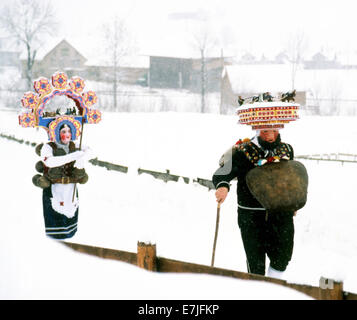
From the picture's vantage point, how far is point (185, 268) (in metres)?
2.07

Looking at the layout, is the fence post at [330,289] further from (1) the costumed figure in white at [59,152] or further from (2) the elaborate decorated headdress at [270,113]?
(1) the costumed figure in white at [59,152]

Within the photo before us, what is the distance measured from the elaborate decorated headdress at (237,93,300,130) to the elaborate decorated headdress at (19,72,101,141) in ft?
5.43

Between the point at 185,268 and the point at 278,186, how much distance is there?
3.78 ft

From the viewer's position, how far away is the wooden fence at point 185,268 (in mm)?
1801

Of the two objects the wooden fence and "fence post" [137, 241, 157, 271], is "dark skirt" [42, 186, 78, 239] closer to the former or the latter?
the wooden fence

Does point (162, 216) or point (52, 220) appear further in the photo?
point (162, 216)

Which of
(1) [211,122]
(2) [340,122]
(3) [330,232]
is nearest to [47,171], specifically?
(3) [330,232]

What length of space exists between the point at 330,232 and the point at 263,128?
3047mm

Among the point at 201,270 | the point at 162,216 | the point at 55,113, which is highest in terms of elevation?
the point at 55,113

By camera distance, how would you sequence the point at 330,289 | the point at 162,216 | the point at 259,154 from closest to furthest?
the point at 330,289
the point at 259,154
the point at 162,216

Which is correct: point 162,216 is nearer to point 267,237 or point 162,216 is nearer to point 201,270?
point 267,237

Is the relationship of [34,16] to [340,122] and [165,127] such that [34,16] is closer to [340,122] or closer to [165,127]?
[165,127]

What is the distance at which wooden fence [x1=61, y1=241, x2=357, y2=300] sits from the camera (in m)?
1.80

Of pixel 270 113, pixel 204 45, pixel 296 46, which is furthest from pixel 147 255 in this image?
pixel 204 45
